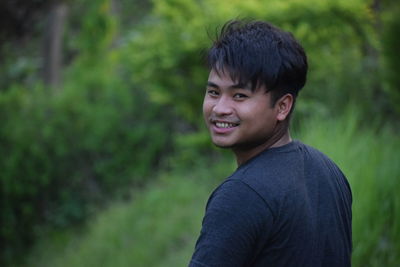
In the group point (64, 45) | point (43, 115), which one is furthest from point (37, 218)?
point (64, 45)

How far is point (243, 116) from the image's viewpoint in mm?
2236

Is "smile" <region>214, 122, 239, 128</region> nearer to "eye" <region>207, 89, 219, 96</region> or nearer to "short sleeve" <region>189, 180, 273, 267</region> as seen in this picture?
"eye" <region>207, 89, 219, 96</region>

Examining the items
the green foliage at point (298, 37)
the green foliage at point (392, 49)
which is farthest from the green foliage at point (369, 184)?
the green foliage at point (298, 37)

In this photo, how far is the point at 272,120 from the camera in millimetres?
2264

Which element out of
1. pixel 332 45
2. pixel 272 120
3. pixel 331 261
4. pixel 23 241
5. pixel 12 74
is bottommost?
pixel 23 241

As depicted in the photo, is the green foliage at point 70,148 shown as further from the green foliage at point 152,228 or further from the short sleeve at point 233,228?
the short sleeve at point 233,228

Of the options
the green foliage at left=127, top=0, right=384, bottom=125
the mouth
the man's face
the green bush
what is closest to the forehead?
the man's face

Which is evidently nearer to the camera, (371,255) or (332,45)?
(371,255)

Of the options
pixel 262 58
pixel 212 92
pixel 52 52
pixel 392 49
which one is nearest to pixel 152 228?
pixel 392 49

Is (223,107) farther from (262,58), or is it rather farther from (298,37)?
(298,37)

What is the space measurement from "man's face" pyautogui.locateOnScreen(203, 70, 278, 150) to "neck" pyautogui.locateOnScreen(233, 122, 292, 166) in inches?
0.5

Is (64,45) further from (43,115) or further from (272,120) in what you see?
(272,120)

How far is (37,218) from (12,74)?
27.3ft

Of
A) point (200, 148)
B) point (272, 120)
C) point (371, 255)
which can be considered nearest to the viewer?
point (272, 120)
